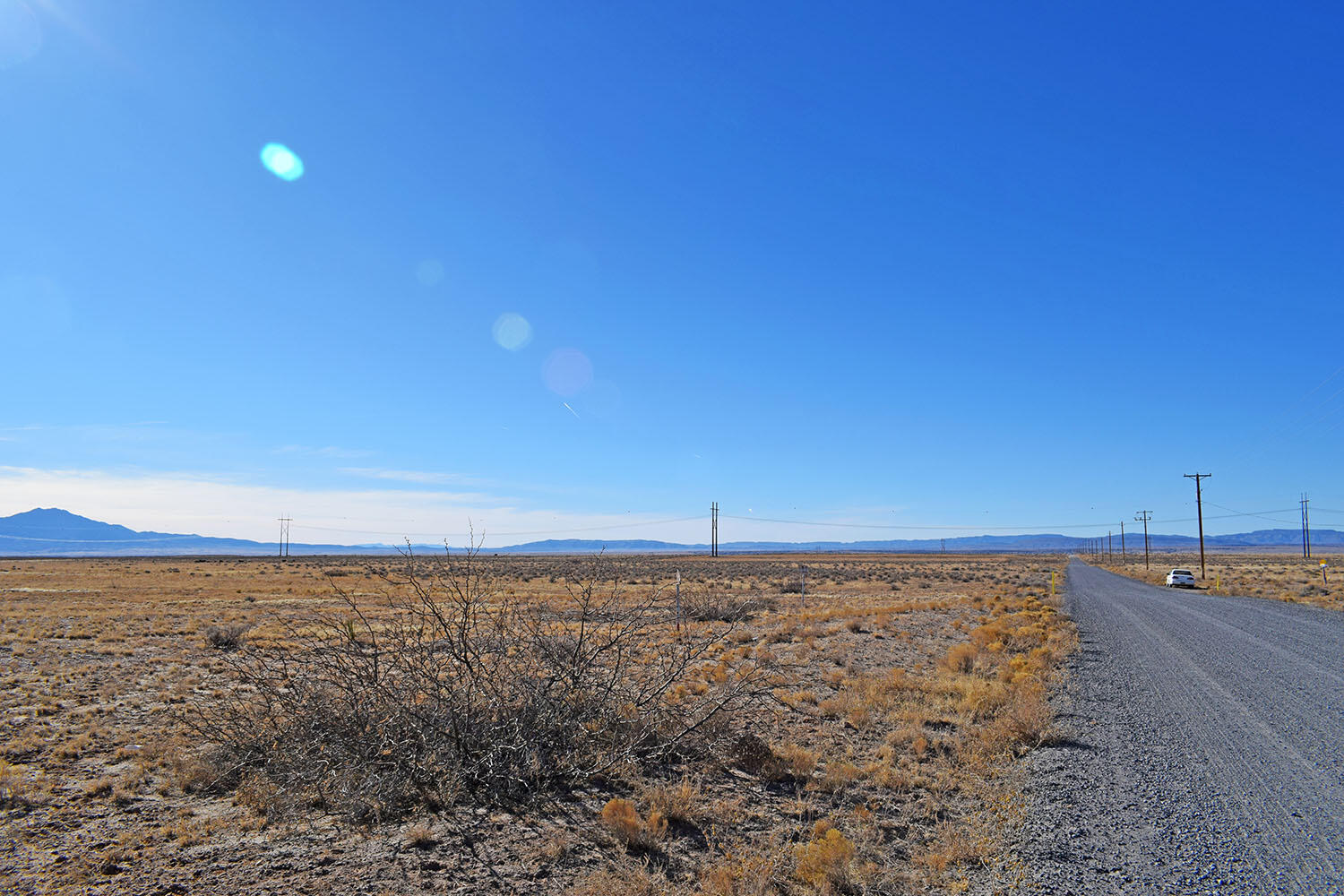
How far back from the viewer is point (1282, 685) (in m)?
12.9

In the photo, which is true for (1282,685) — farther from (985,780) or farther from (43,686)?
(43,686)

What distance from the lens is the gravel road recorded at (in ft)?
18.4

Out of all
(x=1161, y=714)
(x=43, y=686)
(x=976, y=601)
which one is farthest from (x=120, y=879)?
(x=976, y=601)

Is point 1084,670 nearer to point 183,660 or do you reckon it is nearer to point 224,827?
point 224,827

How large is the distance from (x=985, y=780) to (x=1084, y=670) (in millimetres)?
8517

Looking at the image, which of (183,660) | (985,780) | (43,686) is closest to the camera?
(985,780)

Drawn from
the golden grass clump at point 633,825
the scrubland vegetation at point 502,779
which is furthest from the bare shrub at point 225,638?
the golden grass clump at point 633,825

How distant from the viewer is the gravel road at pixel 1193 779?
5617mm

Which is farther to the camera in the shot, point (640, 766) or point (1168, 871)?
point (640, 766)

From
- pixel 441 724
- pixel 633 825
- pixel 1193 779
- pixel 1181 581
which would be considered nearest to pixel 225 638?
pixel 441 724

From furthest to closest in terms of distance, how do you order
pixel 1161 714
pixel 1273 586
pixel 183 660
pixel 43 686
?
pixel 1273 586, pixel 183 660, pixel 43 686, pixel 1161 714

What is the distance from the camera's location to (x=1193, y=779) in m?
7.77

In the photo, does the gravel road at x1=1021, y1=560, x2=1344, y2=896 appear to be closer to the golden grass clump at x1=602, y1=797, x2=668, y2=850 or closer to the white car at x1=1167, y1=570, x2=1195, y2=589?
the golden grass clump at x1=602, y1=797, x2=668, y2=850

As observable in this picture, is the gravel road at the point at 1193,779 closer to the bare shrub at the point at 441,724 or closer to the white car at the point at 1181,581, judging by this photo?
the bare shrub at the point at 441,724
